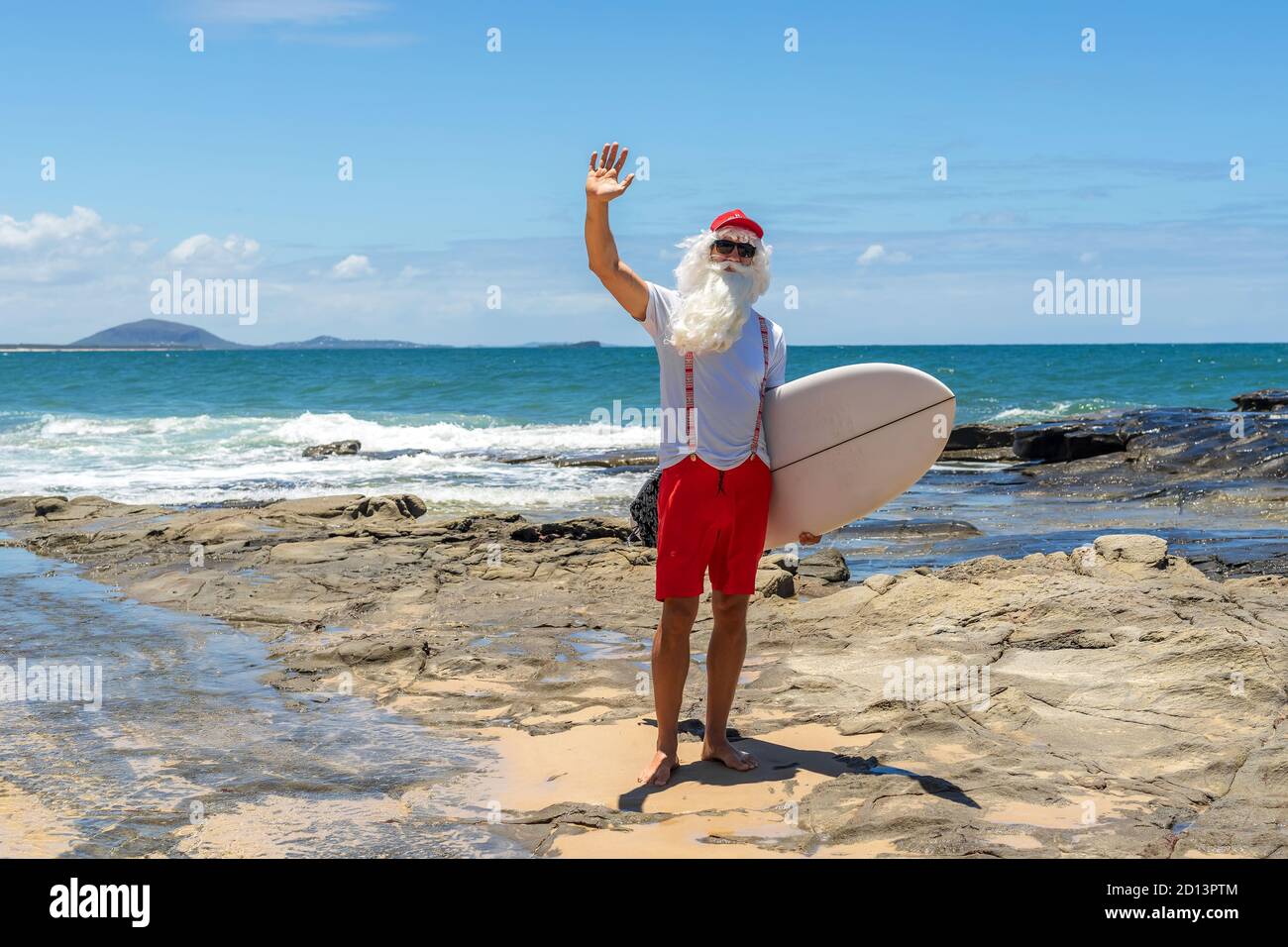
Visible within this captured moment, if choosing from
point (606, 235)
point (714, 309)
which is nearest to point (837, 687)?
point (714, 309)

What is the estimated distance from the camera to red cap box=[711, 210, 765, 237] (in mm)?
4211

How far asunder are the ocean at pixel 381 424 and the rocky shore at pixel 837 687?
18.3ft

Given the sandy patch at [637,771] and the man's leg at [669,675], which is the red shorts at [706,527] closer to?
the man's leg at [669,675]

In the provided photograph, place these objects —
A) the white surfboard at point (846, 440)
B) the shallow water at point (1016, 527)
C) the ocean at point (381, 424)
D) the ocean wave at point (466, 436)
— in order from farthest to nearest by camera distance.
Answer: the ocean wave at point (466, 436)
the ocean at point (381, 424)
the shallow water at point (1016, 527)
the white surfboard at point (846, 440)

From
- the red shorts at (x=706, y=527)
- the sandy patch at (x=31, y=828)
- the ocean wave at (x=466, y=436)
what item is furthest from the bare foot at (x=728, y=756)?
the ocean wave at (x=466, y=436)

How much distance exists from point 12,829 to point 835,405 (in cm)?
318

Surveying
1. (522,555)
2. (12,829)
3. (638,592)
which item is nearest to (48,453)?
(522,555)

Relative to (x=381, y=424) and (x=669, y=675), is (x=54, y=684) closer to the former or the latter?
(x=669, y=675)

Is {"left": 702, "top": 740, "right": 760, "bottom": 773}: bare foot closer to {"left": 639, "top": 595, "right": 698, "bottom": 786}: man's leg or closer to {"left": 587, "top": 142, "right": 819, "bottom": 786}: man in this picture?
{"left": 587, "top": 142, "right": 819, "bottom": 786}: man

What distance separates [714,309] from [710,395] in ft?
0.98

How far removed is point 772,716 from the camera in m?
4.91

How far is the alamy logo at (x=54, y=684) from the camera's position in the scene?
520cm
